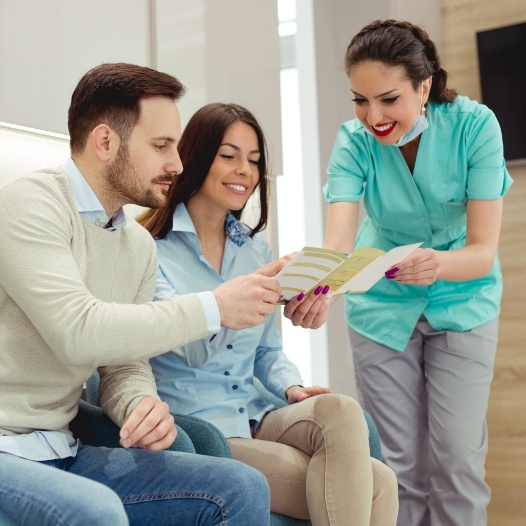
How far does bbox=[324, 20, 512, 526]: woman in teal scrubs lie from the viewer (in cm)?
210

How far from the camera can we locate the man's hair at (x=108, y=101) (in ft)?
4.82

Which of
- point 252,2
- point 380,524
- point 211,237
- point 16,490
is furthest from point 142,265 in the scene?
point 252,2

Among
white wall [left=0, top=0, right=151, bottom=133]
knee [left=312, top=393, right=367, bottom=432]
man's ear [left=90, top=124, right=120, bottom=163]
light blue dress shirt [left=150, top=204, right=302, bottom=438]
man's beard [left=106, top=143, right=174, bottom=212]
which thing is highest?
white wall [left=0, top=0, right=151, bottom=133]

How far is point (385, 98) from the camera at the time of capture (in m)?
2.01

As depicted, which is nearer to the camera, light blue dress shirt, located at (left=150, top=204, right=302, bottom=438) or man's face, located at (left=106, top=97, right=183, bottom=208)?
man's face, located at (left=106, top=97, right=183, bottom=208)

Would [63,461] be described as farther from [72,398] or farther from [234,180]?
[234,180]

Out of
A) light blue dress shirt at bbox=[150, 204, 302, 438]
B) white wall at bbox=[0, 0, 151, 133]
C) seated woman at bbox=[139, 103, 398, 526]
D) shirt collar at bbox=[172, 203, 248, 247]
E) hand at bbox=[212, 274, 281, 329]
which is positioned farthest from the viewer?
white wall at bbox=[0, 0, 151, 133]

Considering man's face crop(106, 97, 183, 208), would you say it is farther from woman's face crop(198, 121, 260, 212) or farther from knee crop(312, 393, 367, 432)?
knee crop(312, 393, 367, 432)

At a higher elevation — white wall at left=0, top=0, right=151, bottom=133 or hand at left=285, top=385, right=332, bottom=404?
white wall at left=0, top=0, right=151, bottom=133

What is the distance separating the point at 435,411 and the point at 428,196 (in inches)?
23.8

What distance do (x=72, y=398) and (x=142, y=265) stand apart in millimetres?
301

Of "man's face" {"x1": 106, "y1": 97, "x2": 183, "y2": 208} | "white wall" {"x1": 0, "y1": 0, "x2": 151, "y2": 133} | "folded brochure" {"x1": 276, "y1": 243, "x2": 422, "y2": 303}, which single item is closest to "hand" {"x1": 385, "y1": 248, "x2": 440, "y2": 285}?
"folded brochure" {"x1": 276, "y1": 243, "x2": 422, "y2": 303}

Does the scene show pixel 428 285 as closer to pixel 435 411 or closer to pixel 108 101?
pixel 435 411

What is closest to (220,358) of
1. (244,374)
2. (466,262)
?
(244,374)
